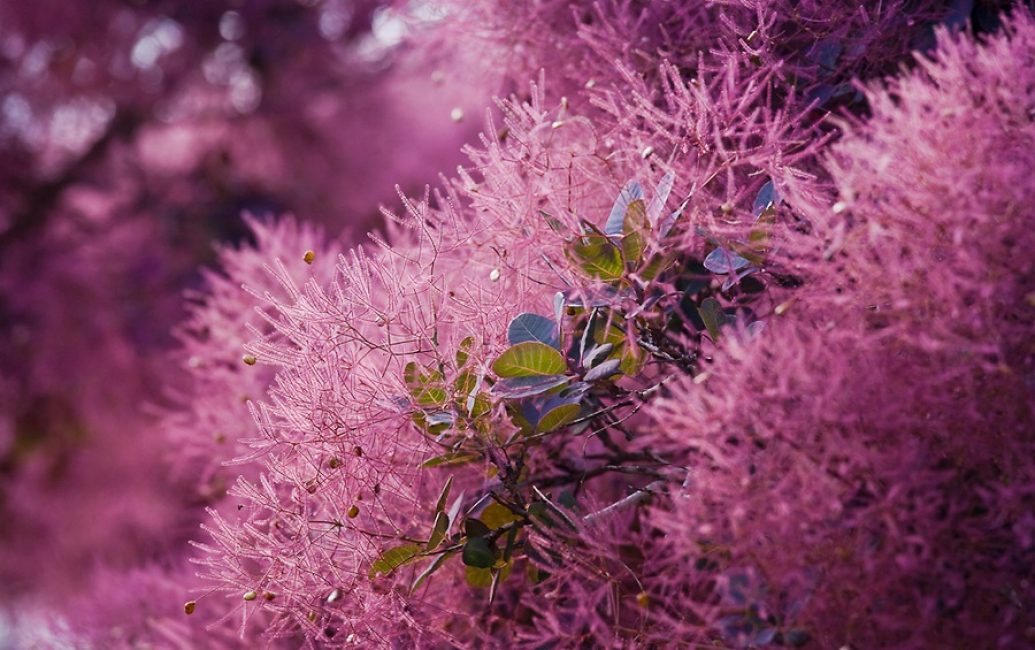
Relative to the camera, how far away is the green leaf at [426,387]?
2.11 feet

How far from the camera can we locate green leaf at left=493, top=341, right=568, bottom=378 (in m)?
0.62

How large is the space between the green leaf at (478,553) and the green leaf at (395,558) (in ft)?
0.12

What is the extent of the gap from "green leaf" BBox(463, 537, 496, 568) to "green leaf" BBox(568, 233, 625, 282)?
0.20m

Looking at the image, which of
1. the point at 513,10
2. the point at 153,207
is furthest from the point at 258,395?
the point at 153,207

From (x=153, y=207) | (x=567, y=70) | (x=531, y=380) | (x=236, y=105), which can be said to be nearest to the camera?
(x=531, y=380)

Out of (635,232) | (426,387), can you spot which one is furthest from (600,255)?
(426,387)

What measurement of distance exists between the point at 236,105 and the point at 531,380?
1.58 meters

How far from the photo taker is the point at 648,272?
25.1 inches

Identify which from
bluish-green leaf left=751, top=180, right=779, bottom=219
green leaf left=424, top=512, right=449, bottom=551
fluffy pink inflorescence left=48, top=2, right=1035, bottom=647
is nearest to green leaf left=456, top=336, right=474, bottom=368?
fluffy pink inflorescence left=48, top=2, right=1035, bottom=647

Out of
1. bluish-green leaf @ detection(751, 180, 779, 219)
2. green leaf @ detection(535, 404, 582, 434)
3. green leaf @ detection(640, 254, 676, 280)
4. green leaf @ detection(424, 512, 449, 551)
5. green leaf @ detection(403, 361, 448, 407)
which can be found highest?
green leaf @ detection(403, 361, 448, 407)

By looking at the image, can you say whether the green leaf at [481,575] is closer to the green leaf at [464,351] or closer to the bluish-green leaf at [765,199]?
the green leaf at [464,351]

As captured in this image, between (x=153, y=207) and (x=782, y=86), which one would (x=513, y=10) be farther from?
(x=153, y=207)

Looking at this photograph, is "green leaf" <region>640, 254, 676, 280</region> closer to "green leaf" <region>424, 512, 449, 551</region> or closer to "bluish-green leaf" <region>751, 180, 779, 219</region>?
"bluish-green leaf" <region>751, 180, 779, 219</region>

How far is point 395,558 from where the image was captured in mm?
663
